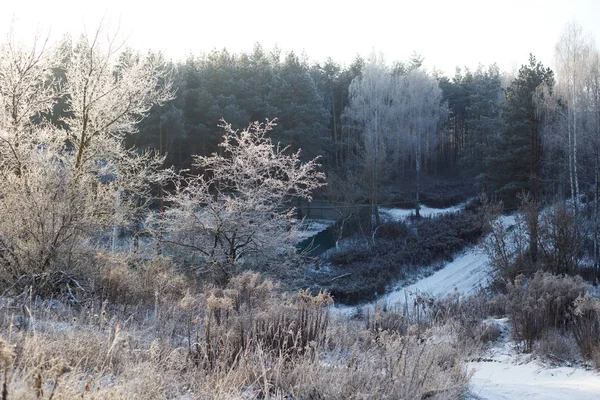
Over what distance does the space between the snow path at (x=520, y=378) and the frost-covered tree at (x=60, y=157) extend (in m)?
6.03

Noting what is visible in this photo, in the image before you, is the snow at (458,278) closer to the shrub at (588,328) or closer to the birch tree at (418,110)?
the birch tree at (418,110)

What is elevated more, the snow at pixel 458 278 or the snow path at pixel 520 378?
the snow path at pixel 520 378

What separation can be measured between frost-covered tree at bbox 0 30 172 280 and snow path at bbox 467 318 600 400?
19.8 ft

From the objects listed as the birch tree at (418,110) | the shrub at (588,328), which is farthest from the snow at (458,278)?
the shrub at (588,328)

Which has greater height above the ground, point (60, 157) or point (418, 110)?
point (418, 110)

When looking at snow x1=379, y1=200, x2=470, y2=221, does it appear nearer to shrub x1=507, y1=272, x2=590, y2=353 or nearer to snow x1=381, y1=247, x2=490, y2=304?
snow x1=381, y1=247, x2=490, y2=304

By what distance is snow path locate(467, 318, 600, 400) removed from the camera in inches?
158

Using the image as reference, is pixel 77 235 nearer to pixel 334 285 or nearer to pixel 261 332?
pixel 261 332

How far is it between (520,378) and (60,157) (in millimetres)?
8079

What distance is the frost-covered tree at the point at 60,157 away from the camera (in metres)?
6.84

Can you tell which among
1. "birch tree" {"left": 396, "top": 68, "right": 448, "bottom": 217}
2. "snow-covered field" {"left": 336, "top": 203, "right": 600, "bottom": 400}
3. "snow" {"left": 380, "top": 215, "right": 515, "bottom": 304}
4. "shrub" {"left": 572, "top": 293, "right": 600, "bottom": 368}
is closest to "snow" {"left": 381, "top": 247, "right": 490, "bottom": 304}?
"snow" {"left": 380, "top": 215, "right": 515, "bottom": 304}

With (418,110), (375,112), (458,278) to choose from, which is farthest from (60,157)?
(418,110)

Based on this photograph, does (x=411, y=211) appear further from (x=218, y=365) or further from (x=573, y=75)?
(x=218, y=365)

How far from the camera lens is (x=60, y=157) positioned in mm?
8312
